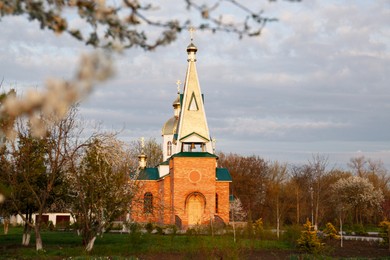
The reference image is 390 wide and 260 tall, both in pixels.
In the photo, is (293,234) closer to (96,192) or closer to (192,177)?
(96,192)

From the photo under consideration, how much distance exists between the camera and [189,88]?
1674 inches

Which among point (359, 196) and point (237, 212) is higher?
point (359, 196)

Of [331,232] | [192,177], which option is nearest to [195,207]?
[192,177]

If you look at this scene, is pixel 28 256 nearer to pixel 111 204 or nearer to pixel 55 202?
pixel 111 204

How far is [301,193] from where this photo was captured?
5256 cm

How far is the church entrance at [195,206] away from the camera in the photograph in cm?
4053

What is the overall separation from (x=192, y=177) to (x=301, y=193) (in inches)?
622

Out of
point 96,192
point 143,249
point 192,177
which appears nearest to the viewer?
point 96,192

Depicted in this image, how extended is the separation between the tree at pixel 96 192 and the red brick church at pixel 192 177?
57.9ft

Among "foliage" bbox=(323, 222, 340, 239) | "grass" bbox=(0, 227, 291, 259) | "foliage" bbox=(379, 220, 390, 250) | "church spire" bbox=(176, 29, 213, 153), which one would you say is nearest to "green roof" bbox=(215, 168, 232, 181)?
"church spire" bbox=(176, 29, 213, 153)

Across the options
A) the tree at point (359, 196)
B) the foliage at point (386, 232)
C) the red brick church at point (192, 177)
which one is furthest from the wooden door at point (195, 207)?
the tree at point (359, 196)

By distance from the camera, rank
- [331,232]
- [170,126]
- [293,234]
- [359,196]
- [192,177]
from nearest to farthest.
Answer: [293,234] → [331,232] → [192,177] → [170,126] → [359,196]

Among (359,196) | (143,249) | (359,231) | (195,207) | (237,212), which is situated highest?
(359,196)

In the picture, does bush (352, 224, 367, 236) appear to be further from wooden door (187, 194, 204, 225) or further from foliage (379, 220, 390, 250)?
foliage (379, 220, 390, 250)
